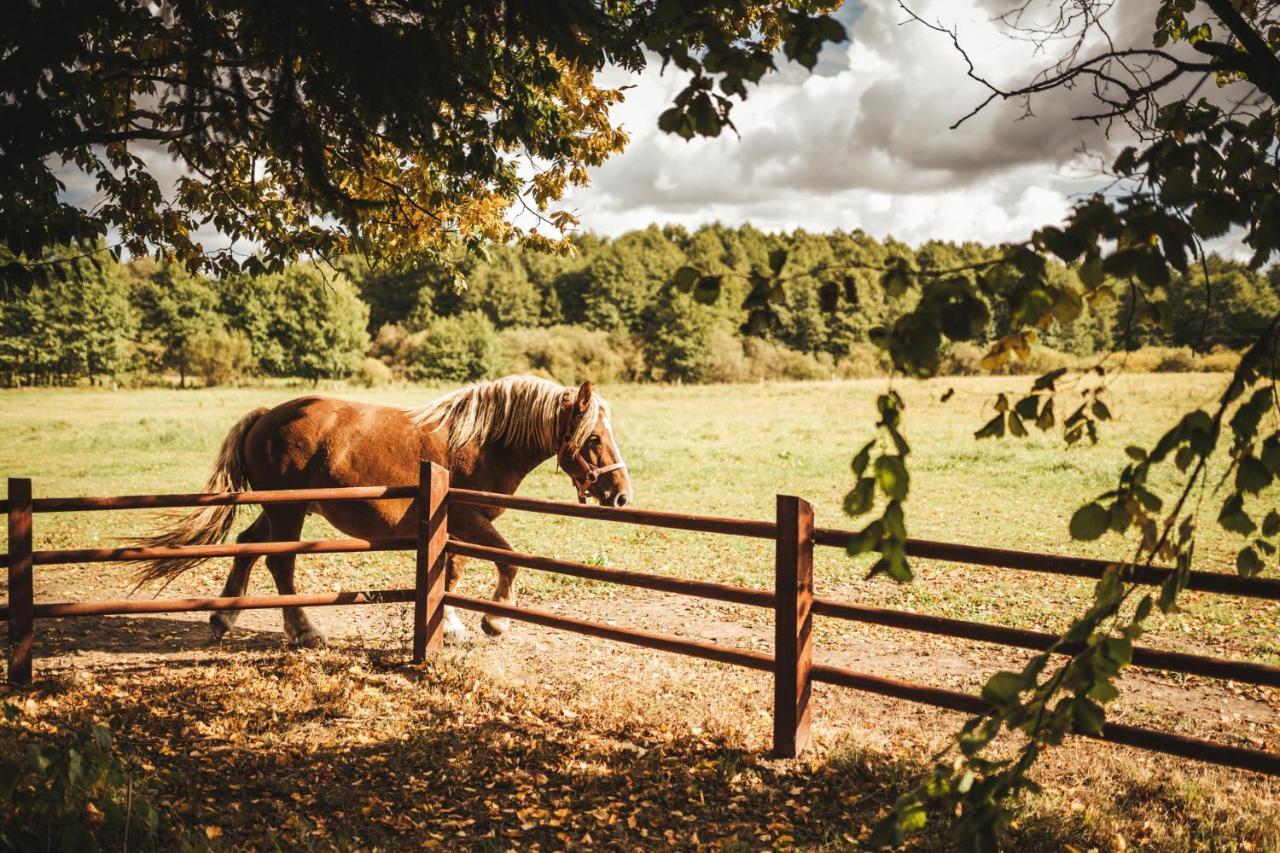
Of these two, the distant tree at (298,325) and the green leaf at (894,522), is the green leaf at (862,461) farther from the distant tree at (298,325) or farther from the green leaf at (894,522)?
the distant tree at (298,325)

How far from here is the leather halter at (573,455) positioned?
6805 mm

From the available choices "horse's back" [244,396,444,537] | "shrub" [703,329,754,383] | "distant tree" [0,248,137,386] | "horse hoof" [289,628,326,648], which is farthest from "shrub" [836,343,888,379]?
"horse hoof" [289,628,326,648]

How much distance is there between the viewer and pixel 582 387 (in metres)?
6.75

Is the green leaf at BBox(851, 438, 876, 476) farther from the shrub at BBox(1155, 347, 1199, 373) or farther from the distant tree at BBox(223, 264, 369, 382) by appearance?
the distant tree at BBox(223, 264, 369, 382)

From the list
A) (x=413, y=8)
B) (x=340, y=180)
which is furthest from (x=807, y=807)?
(x=340, y=180)

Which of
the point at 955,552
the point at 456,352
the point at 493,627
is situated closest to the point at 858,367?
the point at 456,352

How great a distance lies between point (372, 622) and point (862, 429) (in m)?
22.8

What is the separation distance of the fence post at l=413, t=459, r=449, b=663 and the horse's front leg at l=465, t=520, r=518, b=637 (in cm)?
37

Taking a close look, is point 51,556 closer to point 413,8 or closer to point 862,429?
point 413,8

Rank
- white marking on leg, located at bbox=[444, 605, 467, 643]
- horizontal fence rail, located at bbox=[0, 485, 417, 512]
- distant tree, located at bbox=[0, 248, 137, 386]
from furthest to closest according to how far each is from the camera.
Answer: distant tree, located at bbox=[0, 248, 137, 386], white marking on leg, located at bbox=[444, 605, 467, 643], horizontal fence rail, located at bbox=[0, 485, 417, 512]

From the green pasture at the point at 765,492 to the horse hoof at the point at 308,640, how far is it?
107 inches

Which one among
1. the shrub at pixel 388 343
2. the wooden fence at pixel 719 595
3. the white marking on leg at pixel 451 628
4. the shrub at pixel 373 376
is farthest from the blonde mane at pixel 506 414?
the shrub at pixel 388 343

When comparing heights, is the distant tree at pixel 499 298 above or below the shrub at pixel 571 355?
above

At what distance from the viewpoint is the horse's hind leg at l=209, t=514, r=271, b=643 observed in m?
6.91
